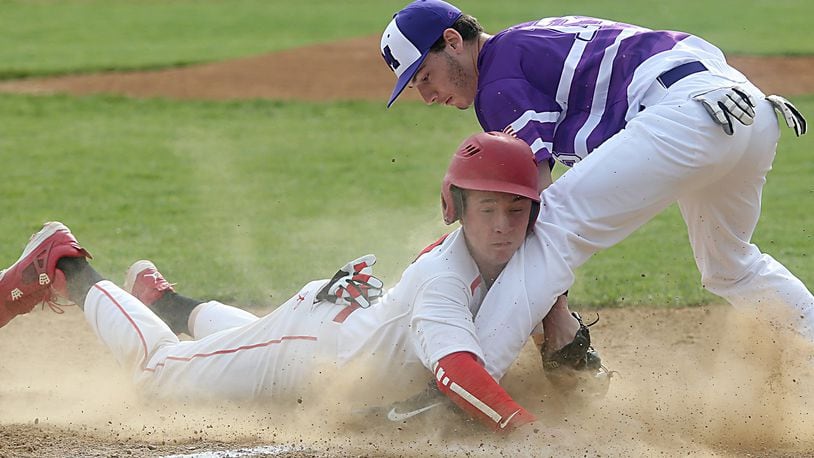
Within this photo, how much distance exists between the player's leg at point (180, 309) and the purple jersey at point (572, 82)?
158cm

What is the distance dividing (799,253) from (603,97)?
150 inches

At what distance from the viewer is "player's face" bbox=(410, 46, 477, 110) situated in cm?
456

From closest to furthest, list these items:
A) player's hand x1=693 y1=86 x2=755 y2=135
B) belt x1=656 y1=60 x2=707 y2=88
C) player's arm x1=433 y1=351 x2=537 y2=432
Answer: player's arm x1=433 y1=351 x2=537 y2=432, player's hand x1=693 y1=86 x2=755 y2=135, belt x1=656 y1=60 x2=707 y2=88

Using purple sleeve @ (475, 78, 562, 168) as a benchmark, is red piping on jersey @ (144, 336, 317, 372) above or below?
below

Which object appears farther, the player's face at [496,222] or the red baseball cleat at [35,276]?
the red baseball cleat at [35,276]

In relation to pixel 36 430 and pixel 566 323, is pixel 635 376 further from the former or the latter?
pixel 36 430

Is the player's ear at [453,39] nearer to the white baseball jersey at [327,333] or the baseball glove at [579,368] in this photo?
the white baseball jersey at [327,333]

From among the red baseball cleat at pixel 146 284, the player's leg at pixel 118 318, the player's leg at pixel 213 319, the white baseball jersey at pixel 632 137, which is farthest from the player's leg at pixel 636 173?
the red baseball cleat at pixel 146 284

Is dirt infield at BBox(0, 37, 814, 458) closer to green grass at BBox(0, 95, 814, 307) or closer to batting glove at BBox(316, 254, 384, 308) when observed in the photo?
batting glove at BBox(316, 254, 384, 308)

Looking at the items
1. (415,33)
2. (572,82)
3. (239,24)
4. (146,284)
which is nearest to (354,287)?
(415,33)

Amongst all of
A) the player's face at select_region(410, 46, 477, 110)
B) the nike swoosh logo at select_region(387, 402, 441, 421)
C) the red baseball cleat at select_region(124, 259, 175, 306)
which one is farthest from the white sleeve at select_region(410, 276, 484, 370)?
the red baseball cleat at select_region(124, 259, 175, 306)

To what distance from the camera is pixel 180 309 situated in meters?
5.23

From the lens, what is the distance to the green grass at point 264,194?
23.5ft

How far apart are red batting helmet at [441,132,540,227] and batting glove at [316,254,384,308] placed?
2.25 feet
